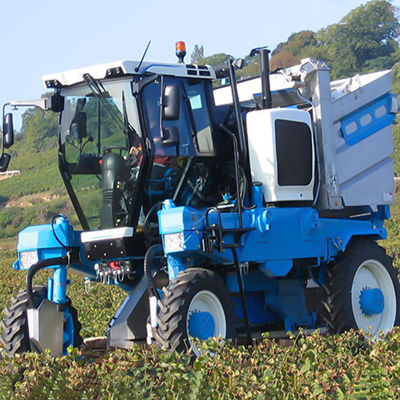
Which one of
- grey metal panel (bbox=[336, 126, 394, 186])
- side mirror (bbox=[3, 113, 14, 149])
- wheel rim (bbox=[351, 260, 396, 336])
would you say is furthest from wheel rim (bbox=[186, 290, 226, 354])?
grey metal panel (bbox=[336, 126, 394, 186])

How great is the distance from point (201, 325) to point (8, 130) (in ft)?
8.83

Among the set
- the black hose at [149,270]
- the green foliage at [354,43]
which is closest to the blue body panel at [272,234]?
the black hose at [149,270]

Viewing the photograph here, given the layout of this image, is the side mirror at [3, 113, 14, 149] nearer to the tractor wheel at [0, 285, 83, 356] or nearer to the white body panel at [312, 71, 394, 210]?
the tractor wheel at [0, 285, 83, 356]

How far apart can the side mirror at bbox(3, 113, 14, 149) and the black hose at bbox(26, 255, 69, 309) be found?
130 cm

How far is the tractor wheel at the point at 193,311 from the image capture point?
24.9 feet

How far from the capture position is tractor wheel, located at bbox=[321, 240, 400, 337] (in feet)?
31.1

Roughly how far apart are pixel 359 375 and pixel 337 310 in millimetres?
3600

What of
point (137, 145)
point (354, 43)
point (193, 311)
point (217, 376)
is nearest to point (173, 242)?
point (193, 311)

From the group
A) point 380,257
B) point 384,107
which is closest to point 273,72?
point 384,107

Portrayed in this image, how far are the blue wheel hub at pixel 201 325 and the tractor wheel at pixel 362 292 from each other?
1.99m

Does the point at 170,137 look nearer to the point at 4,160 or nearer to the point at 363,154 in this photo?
the point at 4,160

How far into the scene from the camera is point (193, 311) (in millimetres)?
7914

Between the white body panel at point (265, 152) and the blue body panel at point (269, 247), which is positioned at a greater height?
the white body panel at point (265, 152)

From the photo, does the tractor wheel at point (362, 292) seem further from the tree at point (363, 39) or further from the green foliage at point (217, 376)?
the tree at point (363, 39)
